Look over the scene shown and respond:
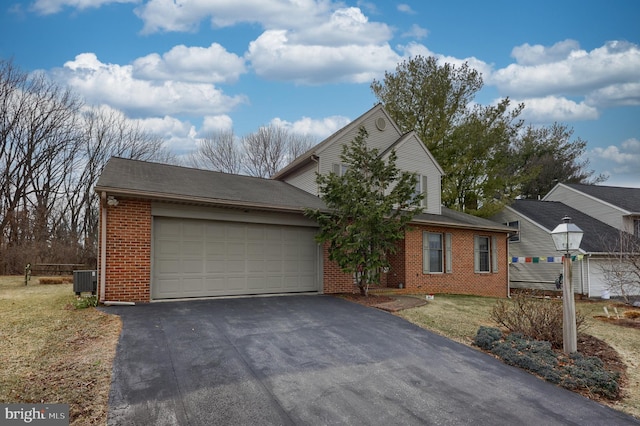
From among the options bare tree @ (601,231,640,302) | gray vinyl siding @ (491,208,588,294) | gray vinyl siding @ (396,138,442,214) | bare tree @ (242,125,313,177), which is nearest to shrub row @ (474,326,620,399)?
bare tree @ (601,231,640,302)

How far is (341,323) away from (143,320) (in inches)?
148

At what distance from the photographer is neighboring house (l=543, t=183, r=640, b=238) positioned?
20.9 meters

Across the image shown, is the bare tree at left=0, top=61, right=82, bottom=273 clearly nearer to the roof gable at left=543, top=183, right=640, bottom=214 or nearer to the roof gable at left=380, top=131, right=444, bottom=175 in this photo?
the roof gable at left=380, top=131, right=444, bottom=175

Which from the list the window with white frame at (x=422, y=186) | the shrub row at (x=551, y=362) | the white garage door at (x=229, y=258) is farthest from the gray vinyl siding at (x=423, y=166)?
the shrub row at (x=551, y=362)

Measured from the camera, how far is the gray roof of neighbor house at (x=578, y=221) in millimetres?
18797

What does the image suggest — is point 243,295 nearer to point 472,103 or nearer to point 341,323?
point 341,323

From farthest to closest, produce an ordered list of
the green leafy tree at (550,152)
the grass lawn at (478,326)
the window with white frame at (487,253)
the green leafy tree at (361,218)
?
the green leafy tree at (550,152), the window with white frame at (487,253), the green leafy tree at (361,218), the grass lawn at (478,326)

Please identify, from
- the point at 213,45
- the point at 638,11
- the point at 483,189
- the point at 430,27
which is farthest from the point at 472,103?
the point at 213,45

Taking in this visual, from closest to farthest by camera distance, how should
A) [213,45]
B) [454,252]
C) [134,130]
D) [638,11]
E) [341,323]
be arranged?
1. [341,323]
2. [454,252]
3. [638,11]
4. [213,45]
5. [134,130]

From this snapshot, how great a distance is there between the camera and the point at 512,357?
20.0 feet

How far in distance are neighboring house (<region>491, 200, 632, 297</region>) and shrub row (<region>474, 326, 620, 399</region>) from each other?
41.5ft

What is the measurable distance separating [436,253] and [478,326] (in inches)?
239

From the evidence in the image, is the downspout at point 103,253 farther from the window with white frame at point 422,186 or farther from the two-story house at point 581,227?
the two-story house at point 581,227

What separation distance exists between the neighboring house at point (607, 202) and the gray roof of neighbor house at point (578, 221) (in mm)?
358
